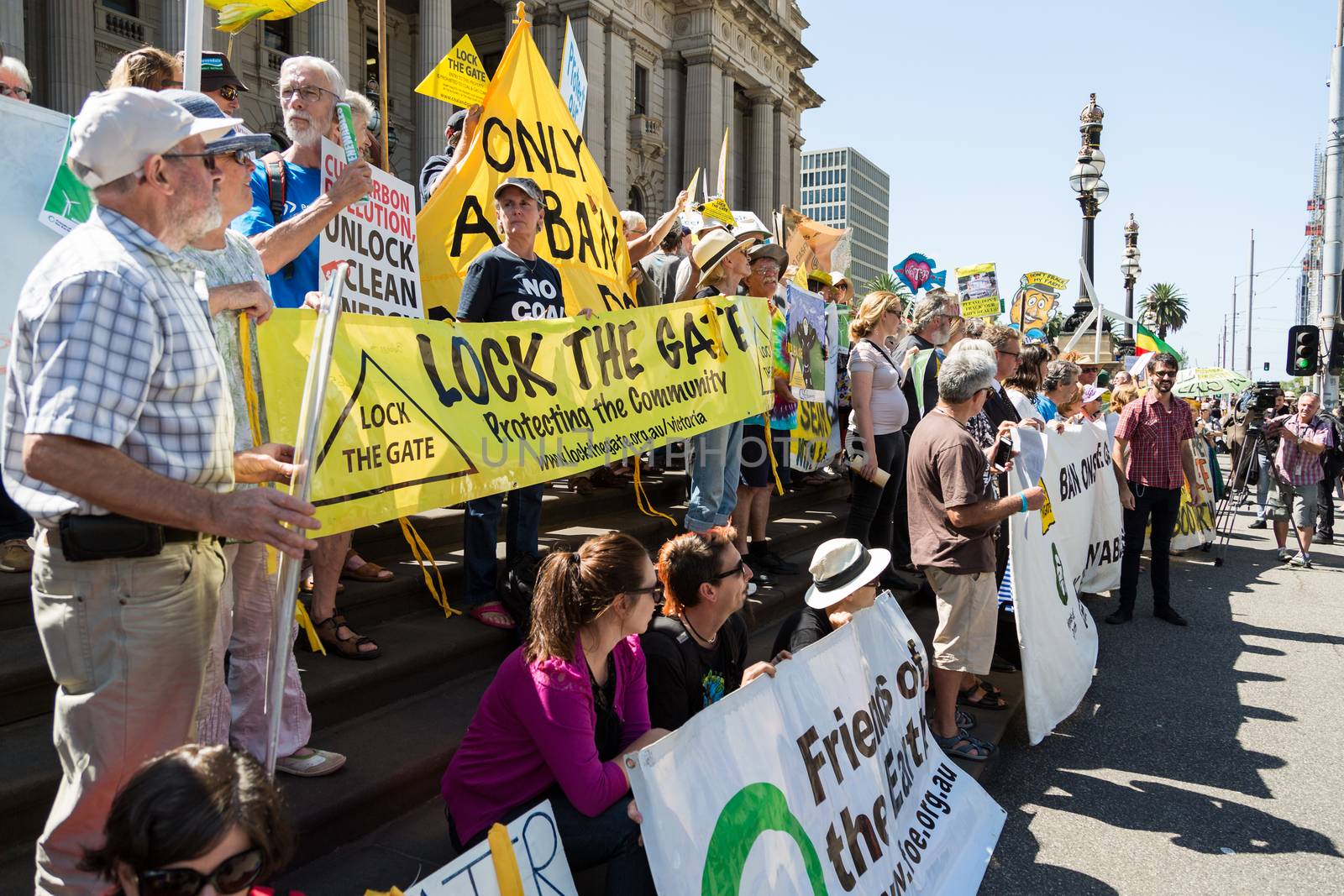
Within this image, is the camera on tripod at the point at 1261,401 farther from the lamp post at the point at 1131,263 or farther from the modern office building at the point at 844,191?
the modern office building at the point at 844,191

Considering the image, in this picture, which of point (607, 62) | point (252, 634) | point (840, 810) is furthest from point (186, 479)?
point (607, 62)

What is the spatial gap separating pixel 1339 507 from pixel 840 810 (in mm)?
19797

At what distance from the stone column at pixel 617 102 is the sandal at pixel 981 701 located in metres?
29.6

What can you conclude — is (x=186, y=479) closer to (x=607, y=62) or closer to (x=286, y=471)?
(x=286, y=471)

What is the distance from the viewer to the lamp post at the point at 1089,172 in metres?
14.2

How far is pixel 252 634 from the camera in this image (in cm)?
279

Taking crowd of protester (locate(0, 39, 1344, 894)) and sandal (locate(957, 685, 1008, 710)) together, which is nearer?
crowd of protester (locate(0, 39, 1344, 894))

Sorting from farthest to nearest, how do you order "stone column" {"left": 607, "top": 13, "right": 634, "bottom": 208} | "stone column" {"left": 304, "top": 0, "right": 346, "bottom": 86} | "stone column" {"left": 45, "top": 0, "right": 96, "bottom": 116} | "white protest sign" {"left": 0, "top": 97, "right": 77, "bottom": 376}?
"stone column" {"left": 607, "top": 13, "right": 634, "bottom": 208}
"stone column" {"left": 304, "top": 0, "right": 346, "bottom": 86}
"stone column" {"left": 45, "top": 0, "right": 96, "bottom": 116}
"white protest sign" {"left": 0, "top": 97, "right": 77, "bottom": 376}

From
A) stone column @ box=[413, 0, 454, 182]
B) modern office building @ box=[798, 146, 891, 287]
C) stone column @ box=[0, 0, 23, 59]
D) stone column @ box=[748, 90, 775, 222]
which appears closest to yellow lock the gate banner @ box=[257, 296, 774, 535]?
stone column @ box=[0, 0, 23, 59]

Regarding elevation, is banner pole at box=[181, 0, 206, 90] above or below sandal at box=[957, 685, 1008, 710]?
above

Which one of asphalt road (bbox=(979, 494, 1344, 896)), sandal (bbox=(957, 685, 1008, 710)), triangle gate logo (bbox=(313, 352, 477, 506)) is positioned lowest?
asphalt road (bbox=(979, 494, 1344, 896))

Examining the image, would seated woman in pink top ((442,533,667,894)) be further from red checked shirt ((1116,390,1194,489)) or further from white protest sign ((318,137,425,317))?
red checked shirt ((1116,390,1194,489))

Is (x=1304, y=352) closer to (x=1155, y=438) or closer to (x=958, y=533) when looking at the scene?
(x=1155, y=438)

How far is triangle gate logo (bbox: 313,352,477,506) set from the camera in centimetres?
298
